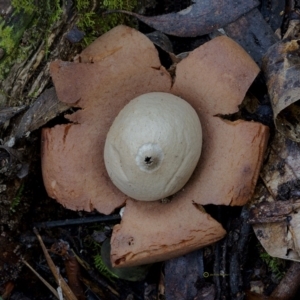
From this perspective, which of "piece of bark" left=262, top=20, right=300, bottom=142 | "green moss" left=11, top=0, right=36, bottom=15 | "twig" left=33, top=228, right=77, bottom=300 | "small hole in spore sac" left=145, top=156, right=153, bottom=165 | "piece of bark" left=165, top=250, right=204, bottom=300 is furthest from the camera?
"twig" left=33, top=228, right=77, bottom=300

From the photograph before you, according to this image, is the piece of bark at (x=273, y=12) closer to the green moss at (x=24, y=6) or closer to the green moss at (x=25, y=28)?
the green moss at (x=25, y=28)

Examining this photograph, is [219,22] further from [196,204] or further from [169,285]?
[169,285]

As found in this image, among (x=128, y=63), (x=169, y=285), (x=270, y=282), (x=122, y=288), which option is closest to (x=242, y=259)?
(x=270, y=282)

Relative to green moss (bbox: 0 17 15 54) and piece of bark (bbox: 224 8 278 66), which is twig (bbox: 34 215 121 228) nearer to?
green moss (bbox: 0 17 15 54)

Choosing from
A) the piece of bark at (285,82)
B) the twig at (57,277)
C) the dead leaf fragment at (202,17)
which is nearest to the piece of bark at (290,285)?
the piece of bark at (285,82)

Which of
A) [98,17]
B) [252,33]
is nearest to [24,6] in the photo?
[98,17]

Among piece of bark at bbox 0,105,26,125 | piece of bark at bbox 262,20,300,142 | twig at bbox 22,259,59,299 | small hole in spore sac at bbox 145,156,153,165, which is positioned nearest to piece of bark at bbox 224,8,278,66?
piece of bark at bbox 262,20,300,142
